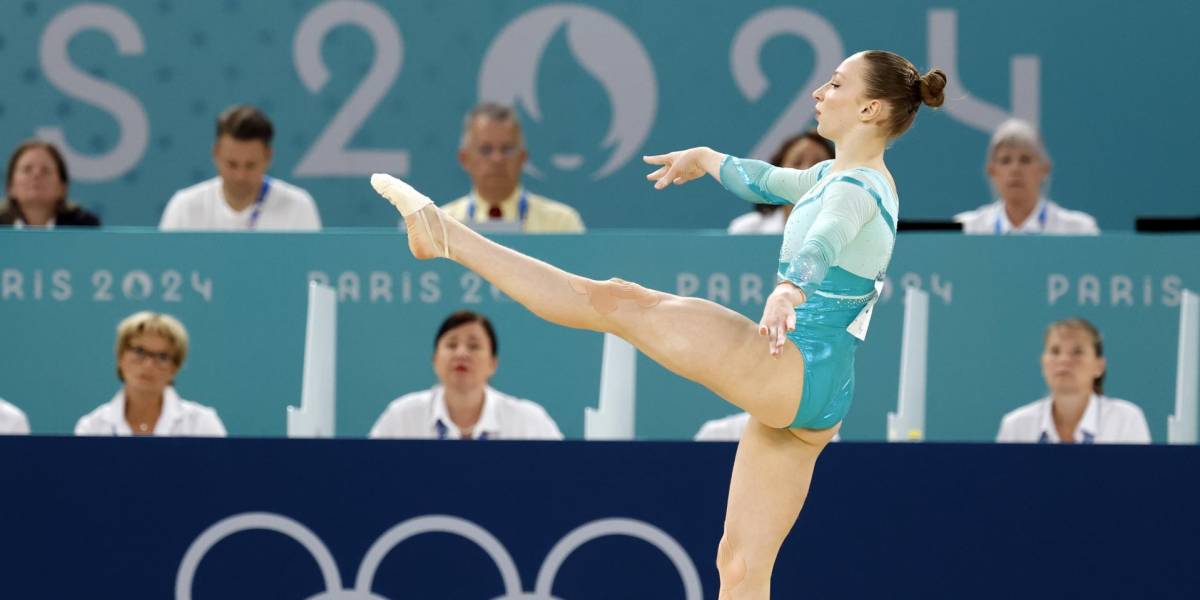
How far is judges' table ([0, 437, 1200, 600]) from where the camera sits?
5.13m

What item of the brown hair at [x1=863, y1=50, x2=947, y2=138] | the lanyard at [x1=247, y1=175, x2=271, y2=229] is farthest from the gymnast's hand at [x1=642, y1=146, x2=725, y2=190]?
the lanyard at [x1=247, y1=175, x2=271, y2=229]

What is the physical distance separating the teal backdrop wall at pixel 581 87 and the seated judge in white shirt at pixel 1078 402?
9.92ft

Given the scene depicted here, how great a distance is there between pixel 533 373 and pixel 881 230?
3003 mm

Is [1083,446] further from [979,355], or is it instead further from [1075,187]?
[1075,187]

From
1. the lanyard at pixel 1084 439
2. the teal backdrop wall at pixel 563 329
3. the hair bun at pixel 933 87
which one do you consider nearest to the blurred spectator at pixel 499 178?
the teal backdrop wall at pixel 563 329

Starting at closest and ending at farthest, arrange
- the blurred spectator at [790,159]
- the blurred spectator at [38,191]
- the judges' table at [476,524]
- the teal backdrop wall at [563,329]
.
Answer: the judges' table at [476,524] → the teal backdrop wall at [563,329] → the blurred spectator at [790,159] → the blurred spectator at [38,191]

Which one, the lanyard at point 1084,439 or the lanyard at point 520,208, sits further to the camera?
the lanyard at point 520,208

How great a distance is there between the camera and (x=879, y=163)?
4.02 m

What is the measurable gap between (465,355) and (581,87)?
334 cm

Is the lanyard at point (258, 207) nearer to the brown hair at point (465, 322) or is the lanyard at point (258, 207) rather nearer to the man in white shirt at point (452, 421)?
the man in white shirt at point (452, 421)

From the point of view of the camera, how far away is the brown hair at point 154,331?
6.36 m

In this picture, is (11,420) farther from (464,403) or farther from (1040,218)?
(1040,218)

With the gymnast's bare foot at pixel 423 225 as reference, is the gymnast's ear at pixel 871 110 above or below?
above

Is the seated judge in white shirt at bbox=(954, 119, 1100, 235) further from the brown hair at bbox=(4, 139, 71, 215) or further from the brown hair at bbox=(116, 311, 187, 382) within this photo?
the brown hair at bbox=(4, 139, 71, 215)
